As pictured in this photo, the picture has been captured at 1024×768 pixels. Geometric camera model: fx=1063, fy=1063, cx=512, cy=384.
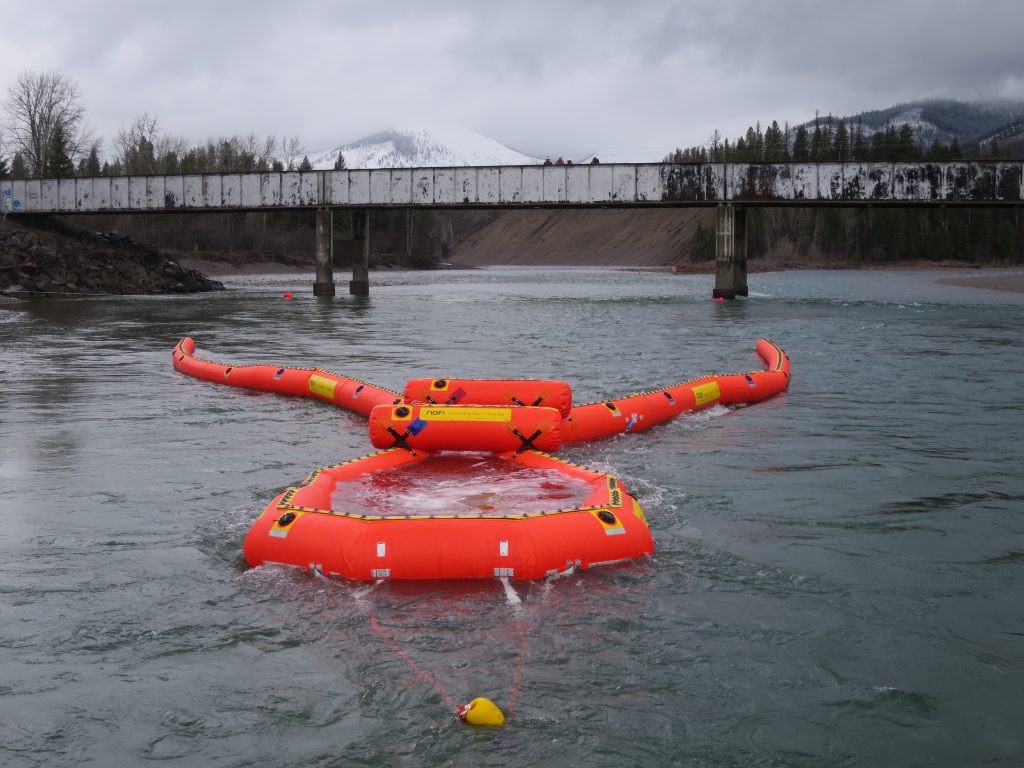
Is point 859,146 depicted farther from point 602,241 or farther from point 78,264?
point 602,241

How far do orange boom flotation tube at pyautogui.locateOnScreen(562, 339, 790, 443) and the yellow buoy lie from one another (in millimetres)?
7522

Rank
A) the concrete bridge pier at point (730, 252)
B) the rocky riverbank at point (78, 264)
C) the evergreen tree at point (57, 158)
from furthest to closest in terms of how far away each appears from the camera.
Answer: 1. the evergreen tree at point (57, 158)
2. the rocky riverbank at point (78, 264)
3. the concrete bridge pier at point (730, 252)

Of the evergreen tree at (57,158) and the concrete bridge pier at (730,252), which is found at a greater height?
the evergreen tree at (57,158)

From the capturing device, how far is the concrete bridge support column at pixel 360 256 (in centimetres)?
5709

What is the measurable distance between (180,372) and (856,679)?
56.8ft

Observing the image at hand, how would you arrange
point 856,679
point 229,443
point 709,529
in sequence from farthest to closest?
1. point 229,443
2. point 709,529
3. point 856,679

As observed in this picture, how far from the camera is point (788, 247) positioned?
Result: 137 m

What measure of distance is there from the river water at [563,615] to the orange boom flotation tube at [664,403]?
280 mm

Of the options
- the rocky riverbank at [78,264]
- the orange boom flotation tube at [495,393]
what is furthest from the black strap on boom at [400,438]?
the rocky riverbank at [78,264]

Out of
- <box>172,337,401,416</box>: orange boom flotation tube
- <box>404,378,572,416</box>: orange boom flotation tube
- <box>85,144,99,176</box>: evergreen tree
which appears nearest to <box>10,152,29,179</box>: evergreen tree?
<box>85,144,99,176</box>: evergreen tree

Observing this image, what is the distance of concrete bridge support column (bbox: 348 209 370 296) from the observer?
57.1 metres

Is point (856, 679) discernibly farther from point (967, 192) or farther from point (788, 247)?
point (788, 247)

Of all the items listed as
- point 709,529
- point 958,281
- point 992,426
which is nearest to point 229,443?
point 709,529

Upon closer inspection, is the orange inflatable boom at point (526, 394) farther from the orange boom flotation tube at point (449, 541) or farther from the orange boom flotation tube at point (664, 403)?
the orange boom flotation tube at point (449, 541)
